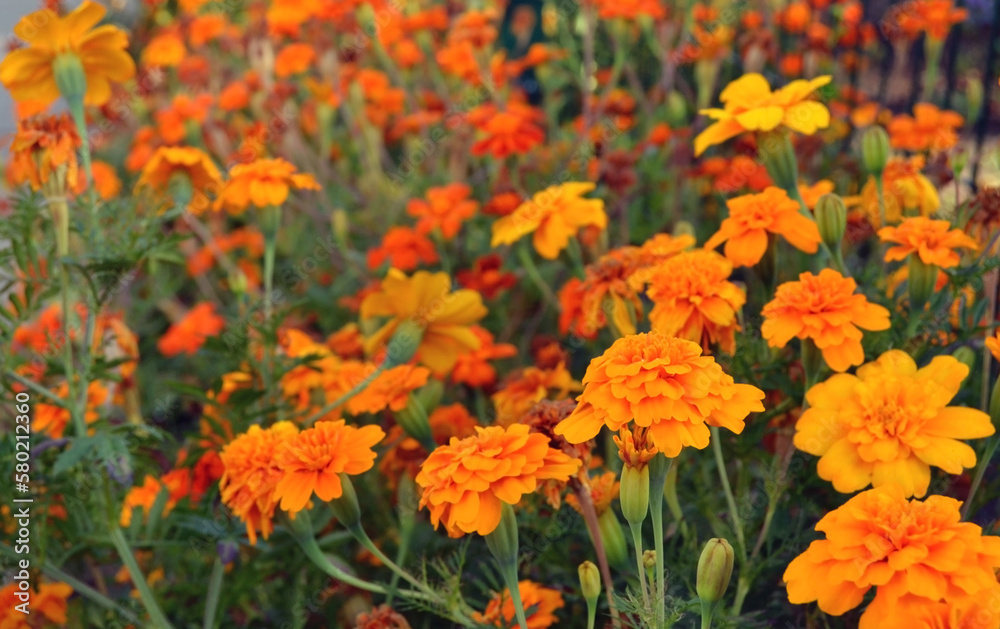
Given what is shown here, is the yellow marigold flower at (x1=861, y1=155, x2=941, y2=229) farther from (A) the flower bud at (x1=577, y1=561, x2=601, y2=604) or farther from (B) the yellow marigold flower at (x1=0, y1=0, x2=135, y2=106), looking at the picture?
(B) the yellow marigold flower at (x1=0, y1=0, x2=135, y2=106)

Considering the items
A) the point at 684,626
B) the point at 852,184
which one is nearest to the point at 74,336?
the point at 684,626

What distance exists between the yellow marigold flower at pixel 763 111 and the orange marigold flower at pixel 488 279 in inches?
26.5

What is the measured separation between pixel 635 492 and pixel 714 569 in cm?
9

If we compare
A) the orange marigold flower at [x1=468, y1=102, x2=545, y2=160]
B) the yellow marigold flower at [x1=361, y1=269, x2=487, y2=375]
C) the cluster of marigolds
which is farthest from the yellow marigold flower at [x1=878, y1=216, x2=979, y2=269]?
the orange marigold flower at [x1=468, y1=102, x2=545, y2=160]

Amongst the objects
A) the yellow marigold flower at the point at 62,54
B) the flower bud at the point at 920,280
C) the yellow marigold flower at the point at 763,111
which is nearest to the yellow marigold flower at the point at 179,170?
the yellow marigold flower at the point at 62,54

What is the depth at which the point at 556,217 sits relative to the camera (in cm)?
142

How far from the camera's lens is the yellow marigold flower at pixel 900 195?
1397 millimetres

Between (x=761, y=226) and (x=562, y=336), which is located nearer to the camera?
(x=761, y=226)

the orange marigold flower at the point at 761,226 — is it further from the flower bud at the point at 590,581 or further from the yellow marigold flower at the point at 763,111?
the flower bud at the point at 590,581

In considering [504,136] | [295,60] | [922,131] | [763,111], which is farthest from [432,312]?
[295,60]

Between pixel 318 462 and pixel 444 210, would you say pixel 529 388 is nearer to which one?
pixel 318 462

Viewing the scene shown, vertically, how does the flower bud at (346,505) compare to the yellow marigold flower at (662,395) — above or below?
below

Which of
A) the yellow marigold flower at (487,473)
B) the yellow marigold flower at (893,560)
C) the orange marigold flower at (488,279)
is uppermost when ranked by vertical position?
the yellow marigold flower at (487,473)

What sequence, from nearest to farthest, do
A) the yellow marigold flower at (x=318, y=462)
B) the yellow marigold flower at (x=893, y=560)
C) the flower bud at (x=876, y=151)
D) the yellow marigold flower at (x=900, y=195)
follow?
the yellow marigold flower at (x=893, y=560) < the yellow marigold flower at (x=318, y=462) < the flower bud at (x=876, y=151) < the yellow marigold flower at (x=900, y=195)
